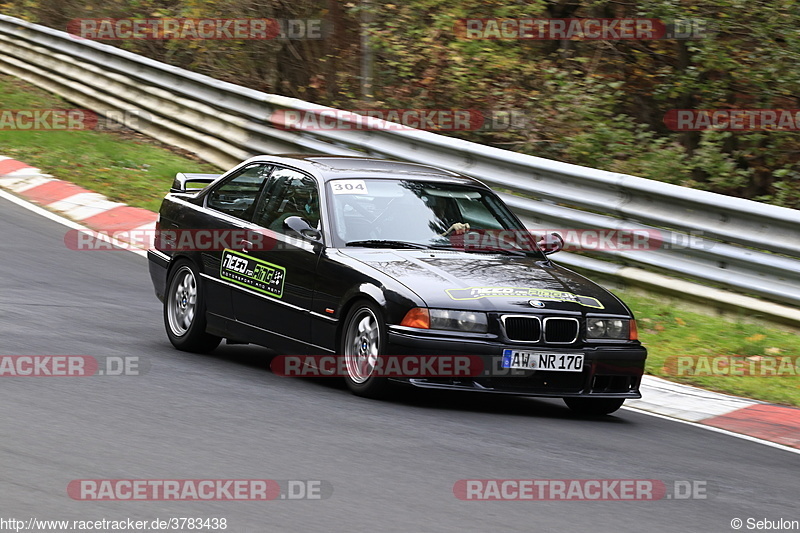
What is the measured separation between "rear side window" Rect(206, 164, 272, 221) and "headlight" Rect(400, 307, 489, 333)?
80.7 inches

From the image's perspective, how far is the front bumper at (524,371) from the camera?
7387 mm

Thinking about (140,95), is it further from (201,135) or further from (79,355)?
(79,355)

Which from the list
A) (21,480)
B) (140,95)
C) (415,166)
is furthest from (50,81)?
(21,480)

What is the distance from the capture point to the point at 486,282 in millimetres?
7723

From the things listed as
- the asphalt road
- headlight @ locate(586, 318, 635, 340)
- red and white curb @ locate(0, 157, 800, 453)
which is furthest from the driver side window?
red and white curb @ locate(0, 157, 800, 453)

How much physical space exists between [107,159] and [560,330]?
35.3 ft

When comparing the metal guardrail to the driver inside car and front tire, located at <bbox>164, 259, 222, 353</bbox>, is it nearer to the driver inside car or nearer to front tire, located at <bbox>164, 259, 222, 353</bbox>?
the driver inside car

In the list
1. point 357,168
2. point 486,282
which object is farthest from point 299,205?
point 486,282

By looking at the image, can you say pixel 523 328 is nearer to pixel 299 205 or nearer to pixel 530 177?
pixel 299 205

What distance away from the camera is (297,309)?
8258 millimetres

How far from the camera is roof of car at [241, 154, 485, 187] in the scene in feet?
28.4

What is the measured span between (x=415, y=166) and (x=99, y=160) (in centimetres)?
883

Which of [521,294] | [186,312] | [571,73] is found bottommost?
[186,312]

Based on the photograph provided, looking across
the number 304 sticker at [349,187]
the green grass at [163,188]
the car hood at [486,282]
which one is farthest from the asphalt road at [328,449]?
the green grass at [163,188]
